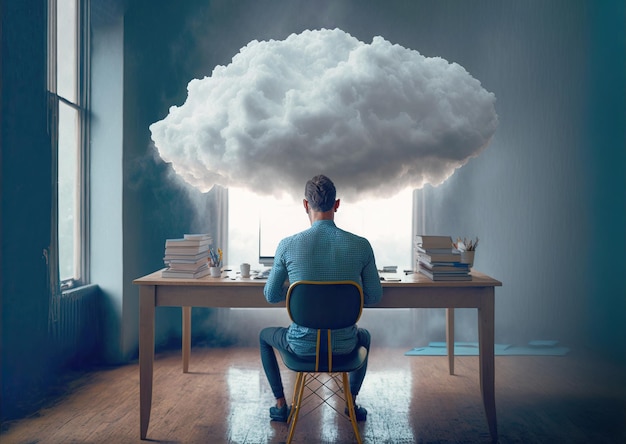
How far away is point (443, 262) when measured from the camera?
2.90 metres

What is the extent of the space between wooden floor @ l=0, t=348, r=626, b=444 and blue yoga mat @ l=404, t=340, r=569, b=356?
0.20 meters

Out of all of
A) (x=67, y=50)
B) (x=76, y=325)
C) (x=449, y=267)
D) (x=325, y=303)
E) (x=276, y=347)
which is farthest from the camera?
(x=67, y=50)

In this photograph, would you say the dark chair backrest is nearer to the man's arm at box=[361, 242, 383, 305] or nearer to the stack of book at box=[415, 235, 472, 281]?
the man's arm at box=[361, 242, 383, 305]

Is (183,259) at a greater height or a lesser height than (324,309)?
greater

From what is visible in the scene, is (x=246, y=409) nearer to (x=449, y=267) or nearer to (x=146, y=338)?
(x=146, y=338)

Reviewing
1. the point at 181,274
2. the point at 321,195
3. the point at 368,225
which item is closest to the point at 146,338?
the point at 181,274

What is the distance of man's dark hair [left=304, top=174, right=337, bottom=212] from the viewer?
2631 millimetres

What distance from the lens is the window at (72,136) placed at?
12.7 feet

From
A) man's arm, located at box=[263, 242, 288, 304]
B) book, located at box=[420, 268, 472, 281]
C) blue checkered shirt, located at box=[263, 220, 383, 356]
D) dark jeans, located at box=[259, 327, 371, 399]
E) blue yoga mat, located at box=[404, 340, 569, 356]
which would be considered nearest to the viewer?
blue checkered shirt, located at box=[263, 220, 383, 356]

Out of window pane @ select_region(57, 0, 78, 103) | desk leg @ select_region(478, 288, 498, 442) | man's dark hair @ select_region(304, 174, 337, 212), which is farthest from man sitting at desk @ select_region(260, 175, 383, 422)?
window pane @ select_region(57, 0, 78, 103)

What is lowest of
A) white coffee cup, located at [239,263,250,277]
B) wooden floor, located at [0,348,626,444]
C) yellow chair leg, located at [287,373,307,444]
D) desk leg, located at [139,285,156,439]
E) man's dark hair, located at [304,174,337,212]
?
wooden floor, located at [0,348,626,444]

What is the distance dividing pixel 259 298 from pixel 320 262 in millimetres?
563

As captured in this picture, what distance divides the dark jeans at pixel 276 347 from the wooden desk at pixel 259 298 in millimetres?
158

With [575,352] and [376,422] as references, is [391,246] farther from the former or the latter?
[376,422]
